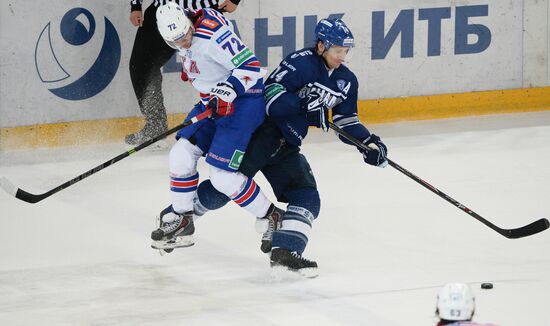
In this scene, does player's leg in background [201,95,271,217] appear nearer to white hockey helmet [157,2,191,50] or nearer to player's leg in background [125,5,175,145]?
white hockey helmet [157,2,191,50]

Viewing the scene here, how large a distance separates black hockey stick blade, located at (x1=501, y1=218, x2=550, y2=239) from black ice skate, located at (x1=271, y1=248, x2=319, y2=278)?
747 mm

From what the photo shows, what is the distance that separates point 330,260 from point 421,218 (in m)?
0.73

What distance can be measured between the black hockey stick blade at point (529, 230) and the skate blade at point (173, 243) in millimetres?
1172

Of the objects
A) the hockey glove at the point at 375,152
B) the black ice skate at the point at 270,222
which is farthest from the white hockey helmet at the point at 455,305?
the black ice skate at the point at 270,222

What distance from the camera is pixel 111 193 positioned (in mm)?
5723

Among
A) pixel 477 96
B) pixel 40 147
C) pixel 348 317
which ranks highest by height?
pixel 477 96

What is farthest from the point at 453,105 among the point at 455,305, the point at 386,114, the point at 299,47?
the point at 455,305

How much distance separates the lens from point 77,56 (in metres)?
6.85

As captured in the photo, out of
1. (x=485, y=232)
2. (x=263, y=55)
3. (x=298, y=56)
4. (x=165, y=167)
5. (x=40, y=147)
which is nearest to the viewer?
(x=298, y=56)

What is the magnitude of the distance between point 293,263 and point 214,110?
1.99ft

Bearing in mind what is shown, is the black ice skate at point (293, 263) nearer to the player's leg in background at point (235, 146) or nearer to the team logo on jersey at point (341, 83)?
the player's leg in background at point (235, 146)

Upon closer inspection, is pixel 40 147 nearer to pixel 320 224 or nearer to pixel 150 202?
pixel 150 202

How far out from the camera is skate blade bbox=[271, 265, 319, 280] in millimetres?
4355

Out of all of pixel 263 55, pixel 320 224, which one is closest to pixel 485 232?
pixel 320 224
